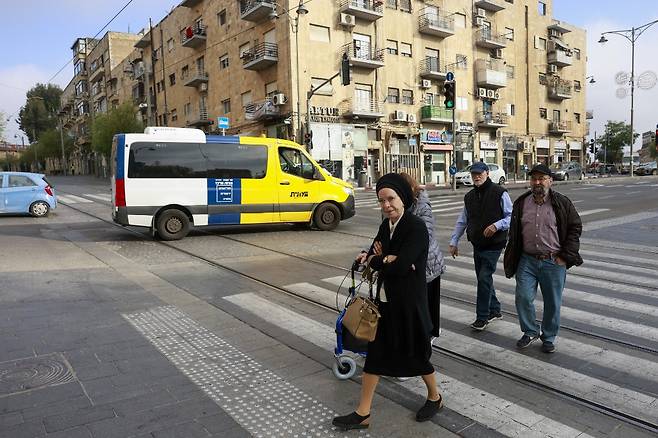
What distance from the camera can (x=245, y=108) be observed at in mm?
35125

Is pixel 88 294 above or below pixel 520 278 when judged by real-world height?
below

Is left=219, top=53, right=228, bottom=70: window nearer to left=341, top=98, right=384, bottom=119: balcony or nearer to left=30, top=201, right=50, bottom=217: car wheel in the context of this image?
left=341, top=98, right=384, bottom=119: balcony

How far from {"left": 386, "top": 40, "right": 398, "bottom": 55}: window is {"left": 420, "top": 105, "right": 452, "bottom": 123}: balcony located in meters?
4.78

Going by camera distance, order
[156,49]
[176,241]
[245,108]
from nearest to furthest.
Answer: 1. [176,241]
2. [245,108]
3. [156,49]

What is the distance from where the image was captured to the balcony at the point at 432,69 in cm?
3794

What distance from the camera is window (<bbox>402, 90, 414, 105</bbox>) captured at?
1478 inches

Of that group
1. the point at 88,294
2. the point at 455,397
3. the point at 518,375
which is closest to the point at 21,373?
the point at 88,294

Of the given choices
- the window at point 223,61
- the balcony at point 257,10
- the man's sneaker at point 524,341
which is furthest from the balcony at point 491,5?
the man's sneaker at point 524,341

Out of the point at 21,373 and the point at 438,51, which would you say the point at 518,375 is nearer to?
the point at 21,373

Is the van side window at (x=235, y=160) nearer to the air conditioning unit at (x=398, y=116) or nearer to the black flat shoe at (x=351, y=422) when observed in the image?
the black flat shoe at (x=351, y=422)

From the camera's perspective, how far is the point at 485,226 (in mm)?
4969

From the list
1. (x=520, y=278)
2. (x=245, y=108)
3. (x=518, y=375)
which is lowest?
(x=518, y=375)

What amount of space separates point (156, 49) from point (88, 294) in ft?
161

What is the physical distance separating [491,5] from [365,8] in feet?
50.4
